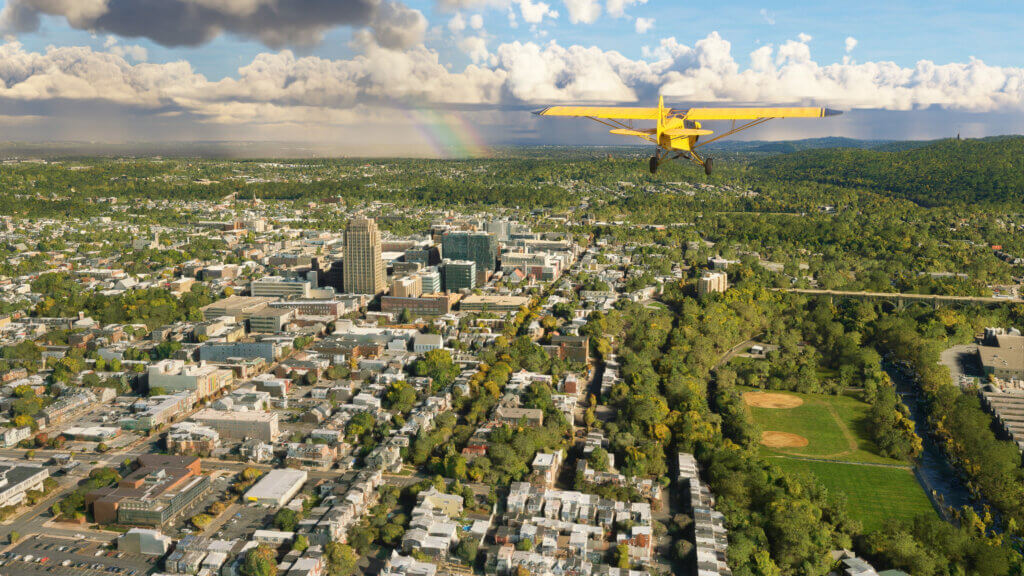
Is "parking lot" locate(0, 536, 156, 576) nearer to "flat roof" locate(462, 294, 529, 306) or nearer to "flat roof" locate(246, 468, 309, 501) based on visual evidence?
"flat roof" locate(246, 468, 309, 501)

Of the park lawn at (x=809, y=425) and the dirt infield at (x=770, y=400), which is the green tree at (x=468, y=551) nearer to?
the park lawn at (x=809, y=425)

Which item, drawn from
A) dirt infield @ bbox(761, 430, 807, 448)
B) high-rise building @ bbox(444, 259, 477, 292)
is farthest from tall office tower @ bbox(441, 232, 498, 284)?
dirt infield @ bbox(761, 430, 807, 448)

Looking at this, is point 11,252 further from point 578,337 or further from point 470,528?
point 470,528

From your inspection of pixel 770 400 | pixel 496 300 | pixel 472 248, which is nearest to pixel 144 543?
pixel 770 400

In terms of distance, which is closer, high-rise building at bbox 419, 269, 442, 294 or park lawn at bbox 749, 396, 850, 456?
park lawn at bbox 749, 396, 850, 456

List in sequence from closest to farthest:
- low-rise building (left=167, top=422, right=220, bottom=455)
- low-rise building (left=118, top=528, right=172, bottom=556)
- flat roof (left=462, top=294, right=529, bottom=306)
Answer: low-rise building (left=118, top=528, right=172, bottom=556) → low-rise building (left=167, top=422, right=220, bottom=455) → flat roof (left=462, top=294, right=529, bottom=306)

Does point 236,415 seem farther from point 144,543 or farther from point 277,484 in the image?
point 144,543
